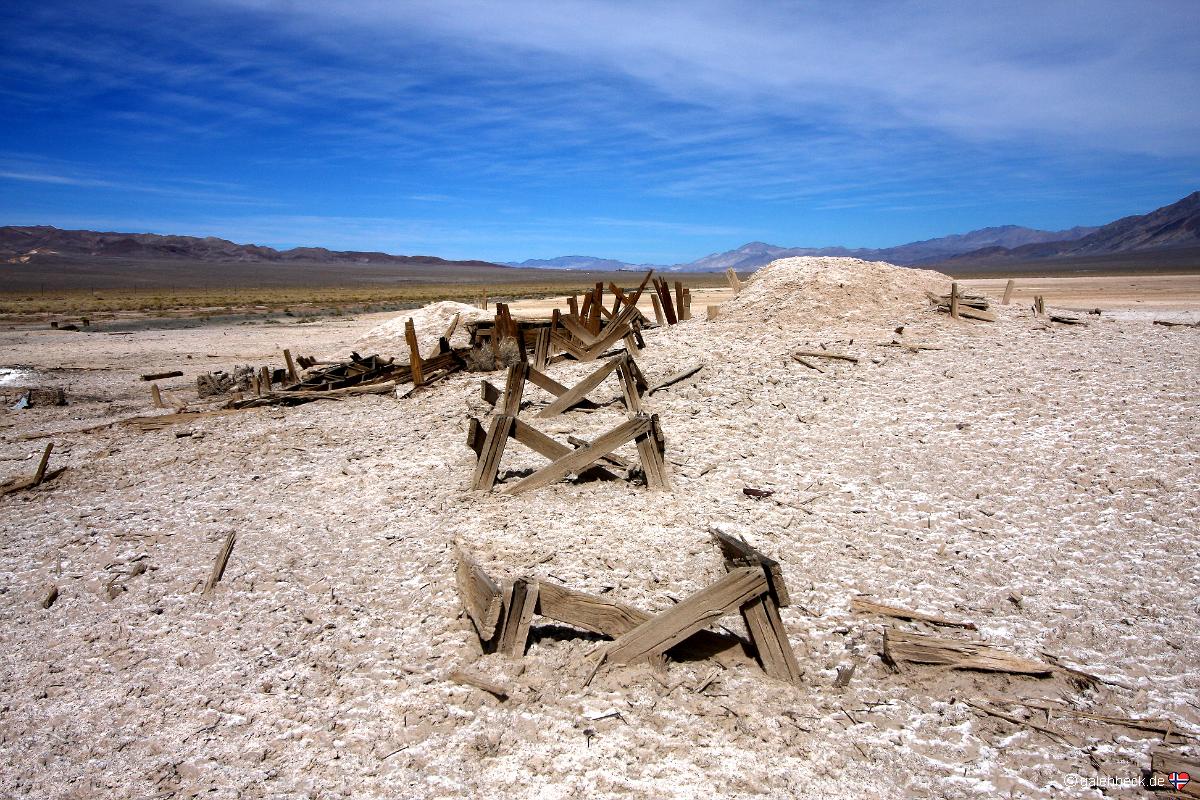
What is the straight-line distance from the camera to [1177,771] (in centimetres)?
346

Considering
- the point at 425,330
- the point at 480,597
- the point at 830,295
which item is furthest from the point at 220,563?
the point at 830,295

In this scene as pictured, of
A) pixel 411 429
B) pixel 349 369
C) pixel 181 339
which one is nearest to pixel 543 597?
pixel 411 429

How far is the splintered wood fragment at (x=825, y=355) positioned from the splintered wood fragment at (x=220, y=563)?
8.76 meters

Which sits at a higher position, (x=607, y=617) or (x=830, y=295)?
(x=830, y=295)

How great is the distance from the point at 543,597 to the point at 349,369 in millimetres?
11059

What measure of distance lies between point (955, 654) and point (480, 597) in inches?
117

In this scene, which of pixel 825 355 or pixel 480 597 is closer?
pixel 480 597

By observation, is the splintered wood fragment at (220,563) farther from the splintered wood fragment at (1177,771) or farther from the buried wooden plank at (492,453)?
the splintered wood fragment at (1177,771)

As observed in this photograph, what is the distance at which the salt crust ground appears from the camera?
12.3 feet

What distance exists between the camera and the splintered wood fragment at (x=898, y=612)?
189 inches

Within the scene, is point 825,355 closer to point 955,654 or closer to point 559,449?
point 559,449

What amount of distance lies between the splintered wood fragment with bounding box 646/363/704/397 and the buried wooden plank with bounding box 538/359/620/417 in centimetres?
152

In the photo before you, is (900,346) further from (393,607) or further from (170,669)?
(170,669)

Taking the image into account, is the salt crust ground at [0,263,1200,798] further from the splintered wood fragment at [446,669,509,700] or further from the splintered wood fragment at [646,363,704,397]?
the splintered wood fragment at [646,363,704,397]
